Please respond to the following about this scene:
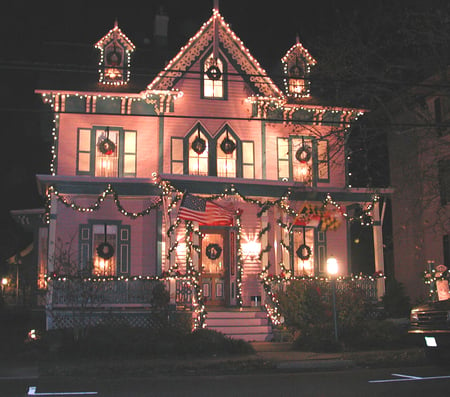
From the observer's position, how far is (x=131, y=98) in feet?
62.5

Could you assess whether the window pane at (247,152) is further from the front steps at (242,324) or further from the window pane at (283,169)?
the front steps at (242,324)

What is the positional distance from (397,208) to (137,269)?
42.8 feet

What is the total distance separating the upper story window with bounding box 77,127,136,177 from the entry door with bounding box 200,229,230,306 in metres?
3.41

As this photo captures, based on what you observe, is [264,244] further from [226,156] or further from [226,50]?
[226,50]

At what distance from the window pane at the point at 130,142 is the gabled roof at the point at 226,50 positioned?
2008 millimetres

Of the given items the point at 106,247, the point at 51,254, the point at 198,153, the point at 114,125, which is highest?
the point at 114,125

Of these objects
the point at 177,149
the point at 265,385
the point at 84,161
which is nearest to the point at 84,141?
the point at 84,161

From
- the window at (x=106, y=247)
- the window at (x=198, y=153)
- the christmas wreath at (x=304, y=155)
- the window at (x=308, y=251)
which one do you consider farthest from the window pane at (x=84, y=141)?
the window at (x=308, y=251)

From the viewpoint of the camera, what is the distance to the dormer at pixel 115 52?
1958 centimetres

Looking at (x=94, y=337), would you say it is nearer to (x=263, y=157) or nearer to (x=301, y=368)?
(x=301, y=368)

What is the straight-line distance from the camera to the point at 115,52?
19.9 metres

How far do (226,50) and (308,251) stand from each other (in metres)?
7.51

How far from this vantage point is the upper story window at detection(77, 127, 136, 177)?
1888 cm

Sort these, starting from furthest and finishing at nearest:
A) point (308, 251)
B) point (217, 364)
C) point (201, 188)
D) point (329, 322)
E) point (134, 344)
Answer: point (308, 251)
point (201, 188)
point (329, 322)
point (134, 344)
point (217, 364)
